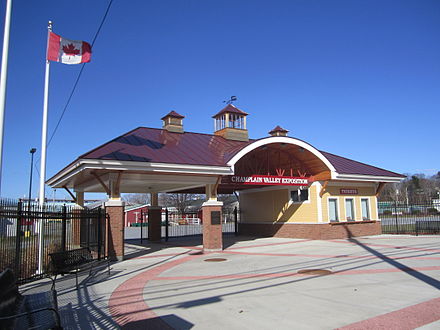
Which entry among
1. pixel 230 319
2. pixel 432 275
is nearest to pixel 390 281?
pixel 432 275

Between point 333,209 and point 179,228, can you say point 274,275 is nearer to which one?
point 333,209

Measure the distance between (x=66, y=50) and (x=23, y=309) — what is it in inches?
408

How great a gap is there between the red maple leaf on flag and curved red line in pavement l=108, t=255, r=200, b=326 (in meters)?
7.96

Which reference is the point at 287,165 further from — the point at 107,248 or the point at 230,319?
the point at 230,319

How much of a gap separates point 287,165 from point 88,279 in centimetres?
1361

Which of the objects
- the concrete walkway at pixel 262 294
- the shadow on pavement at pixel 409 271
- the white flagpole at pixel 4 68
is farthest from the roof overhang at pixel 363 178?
the white flagpole at pixel 4 68

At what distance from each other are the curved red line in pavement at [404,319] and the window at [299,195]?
1491cm

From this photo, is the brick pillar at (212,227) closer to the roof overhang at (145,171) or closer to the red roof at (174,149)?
the roof overhang at (145,171)

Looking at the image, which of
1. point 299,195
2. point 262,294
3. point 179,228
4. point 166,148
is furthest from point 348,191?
point 179,228

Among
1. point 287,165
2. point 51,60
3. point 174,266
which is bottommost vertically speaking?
point 174,266

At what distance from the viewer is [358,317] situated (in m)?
6.29

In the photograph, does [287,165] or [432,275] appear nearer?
[432,275]

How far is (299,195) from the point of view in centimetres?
2200

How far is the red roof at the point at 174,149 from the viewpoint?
15066 millimetres
